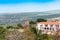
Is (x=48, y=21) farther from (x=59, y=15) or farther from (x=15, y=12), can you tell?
(x=15, y=12)

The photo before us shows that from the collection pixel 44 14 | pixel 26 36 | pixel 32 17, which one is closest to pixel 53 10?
pixel 44 14

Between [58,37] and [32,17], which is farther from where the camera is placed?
[32,17]

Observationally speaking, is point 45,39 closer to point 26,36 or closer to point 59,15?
point 26,36

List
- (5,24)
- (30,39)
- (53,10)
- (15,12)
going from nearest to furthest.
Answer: (30,39)
(5,24)
(15,12)
(53,10)

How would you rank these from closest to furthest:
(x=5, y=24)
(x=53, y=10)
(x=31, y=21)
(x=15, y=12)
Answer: (x=5, y=24) < (x=31, y=21) < (x=15, y=12) < (x=53, y=10)

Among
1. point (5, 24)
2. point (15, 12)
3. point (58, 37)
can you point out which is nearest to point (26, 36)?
point (58, 37)

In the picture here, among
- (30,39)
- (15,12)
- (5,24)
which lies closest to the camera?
(30,39)
